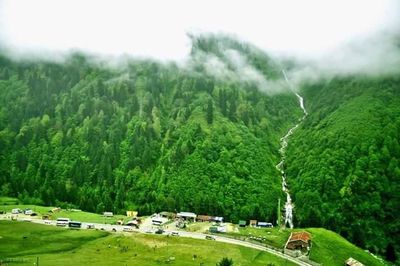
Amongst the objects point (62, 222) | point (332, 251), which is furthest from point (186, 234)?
point (332, 251)

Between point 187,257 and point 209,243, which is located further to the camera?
point 209,243

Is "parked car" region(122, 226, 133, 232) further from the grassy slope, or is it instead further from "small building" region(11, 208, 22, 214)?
"small building" region(11, 208, 22, 214)

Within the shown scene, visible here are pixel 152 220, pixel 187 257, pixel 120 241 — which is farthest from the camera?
pixel 152 220

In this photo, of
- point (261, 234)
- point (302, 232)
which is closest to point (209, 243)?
point (261, 234)

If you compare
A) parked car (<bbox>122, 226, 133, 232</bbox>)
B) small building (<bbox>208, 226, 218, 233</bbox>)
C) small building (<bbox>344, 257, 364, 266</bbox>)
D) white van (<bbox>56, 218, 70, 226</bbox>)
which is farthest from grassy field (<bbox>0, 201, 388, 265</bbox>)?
parked car (<bbox>122, 226, 133, 232</bbox>)

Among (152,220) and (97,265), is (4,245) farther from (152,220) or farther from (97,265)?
(152,220)

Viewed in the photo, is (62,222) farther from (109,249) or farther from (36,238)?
(109,249)

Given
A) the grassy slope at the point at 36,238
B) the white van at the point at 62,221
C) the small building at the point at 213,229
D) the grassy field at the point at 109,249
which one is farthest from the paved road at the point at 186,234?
the grassy slope at the point at 36,238
